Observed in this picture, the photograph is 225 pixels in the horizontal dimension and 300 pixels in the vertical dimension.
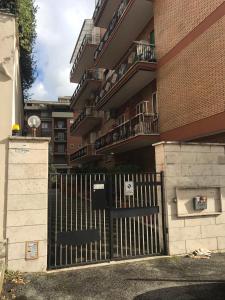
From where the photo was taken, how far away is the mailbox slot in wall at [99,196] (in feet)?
26.1

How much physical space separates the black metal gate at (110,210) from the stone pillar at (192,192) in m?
0.36

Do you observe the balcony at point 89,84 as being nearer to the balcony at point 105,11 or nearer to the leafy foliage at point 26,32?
the balcony at point 105,11

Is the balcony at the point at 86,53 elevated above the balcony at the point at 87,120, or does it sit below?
above

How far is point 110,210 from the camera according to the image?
26.2 feet

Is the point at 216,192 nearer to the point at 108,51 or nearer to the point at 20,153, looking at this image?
→ the point at 20,153

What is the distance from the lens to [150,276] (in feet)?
22.0

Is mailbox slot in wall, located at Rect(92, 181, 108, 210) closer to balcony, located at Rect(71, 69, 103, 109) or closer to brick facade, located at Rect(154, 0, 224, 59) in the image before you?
brick facade, located at Rect(154, 0, 224, 59)

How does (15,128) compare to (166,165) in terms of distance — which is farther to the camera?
(166,165)

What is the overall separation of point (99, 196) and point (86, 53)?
22.3 m

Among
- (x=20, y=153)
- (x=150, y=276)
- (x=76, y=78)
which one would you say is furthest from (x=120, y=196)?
(x=76, y=78)

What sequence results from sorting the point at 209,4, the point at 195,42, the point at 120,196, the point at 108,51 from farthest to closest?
the point at 108,51 → the point at 195,42 → the point at 209,4 → the point at 120,196

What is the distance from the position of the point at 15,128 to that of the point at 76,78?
1099 inches

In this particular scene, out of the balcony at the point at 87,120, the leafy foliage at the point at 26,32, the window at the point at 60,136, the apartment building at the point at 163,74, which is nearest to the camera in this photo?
the apartment building at the point at 163,74

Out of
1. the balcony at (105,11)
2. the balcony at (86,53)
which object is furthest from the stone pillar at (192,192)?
the balcony at (86,53)
